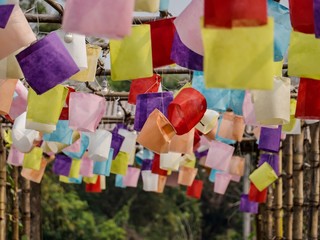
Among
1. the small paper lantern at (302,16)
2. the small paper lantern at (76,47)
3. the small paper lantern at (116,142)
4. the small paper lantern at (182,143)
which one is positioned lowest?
the small paper lantern at (116,142)

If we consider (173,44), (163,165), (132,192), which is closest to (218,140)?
(163,165)

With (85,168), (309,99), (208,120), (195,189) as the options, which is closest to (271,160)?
(85,168)

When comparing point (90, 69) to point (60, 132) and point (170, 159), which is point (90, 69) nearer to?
point (60, 132)

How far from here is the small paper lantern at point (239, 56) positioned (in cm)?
182

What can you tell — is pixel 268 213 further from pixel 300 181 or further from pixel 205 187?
pixel 205 187

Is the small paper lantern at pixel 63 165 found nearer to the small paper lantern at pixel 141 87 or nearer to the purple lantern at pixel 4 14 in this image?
the small paper lantern at pixel 141 87

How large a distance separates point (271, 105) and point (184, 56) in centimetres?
51

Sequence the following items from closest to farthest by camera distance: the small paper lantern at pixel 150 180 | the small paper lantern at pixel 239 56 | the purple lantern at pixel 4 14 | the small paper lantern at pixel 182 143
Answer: the small paper lantern at pixel 239 56 → the purple lantern at pixel 4 14 → the small paper lantern at pixel 182 143 → the small paper lantern at pixel 150 180

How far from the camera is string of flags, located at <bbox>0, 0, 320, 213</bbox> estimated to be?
185cm

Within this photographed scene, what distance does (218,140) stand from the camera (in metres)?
5.25

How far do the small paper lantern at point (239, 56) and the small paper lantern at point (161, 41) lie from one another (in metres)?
0.98

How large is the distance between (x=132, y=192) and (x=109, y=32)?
17.1 meters

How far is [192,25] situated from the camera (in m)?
2.43

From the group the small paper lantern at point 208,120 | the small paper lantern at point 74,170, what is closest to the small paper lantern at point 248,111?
the small paper lantern at point 208,120
